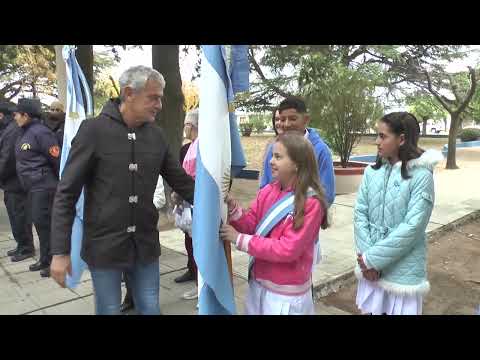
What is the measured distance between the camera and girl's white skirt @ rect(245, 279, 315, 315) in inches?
82.8

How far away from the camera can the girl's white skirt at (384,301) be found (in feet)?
8.28

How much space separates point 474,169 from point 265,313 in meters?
15.8

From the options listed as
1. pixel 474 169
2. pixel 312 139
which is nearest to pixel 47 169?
pixel 312 139

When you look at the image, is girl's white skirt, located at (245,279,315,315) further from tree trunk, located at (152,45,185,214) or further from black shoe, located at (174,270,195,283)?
tree trunk, located at (152,45,185,214)

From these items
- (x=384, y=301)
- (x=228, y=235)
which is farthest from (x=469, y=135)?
(x=228, y=235)

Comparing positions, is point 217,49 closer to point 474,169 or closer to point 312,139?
point 312,139

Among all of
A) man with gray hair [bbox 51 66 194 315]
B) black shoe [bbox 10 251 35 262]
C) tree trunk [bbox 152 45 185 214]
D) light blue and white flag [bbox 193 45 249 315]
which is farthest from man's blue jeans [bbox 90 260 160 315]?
tree trunk [bbox 152 45 185 214]

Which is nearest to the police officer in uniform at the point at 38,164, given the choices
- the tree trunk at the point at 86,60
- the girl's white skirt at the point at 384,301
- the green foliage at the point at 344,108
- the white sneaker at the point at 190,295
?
the white sneaker at the point at 190,295

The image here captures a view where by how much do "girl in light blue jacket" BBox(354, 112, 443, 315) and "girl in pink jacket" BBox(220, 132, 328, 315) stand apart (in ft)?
1.87

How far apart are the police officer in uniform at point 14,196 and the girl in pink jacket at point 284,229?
3.84 metres

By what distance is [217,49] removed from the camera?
183cm

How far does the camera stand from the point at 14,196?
497cm

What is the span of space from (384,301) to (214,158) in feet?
5.26

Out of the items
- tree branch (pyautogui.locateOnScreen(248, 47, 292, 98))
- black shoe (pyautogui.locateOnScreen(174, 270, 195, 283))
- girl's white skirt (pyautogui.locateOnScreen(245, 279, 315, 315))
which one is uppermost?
tree branch (pyautogui.locateOnScreen(248, 47, 292, 98))
